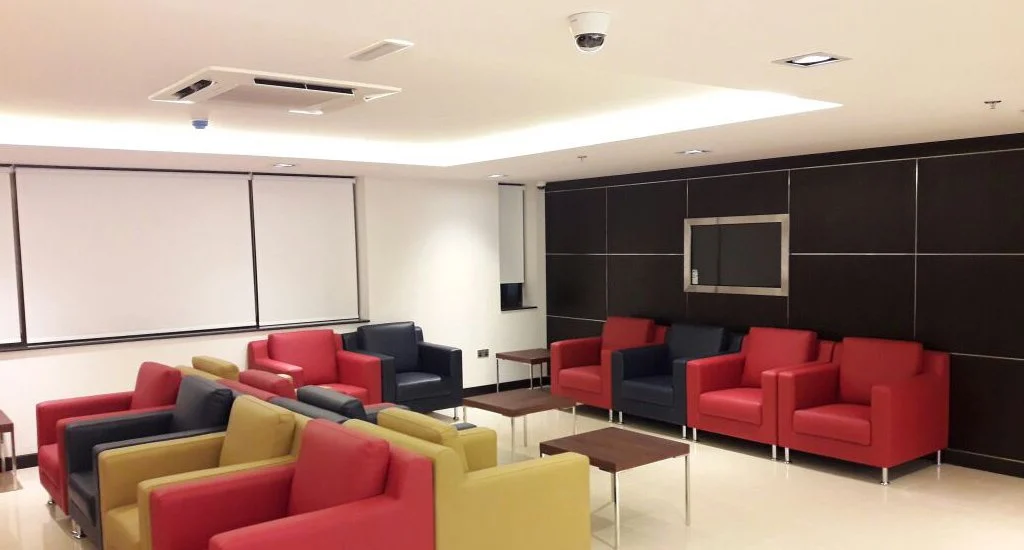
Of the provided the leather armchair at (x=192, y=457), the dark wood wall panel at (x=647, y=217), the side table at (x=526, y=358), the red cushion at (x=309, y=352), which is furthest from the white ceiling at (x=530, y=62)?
the side table at (x=526, y=358)

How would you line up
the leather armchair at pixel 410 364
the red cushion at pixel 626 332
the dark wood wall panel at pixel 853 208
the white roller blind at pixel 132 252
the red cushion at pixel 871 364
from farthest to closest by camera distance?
the red cushion at pixel 626 332 < the leather armchair at pixel 410 364 < the white roller blind at pixel 132 252 < the dark wood wall panel at pixel 853 208 < the red cushion at pixel 871 364

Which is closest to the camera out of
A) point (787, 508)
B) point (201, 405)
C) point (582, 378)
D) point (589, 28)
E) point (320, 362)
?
point (589, 28)

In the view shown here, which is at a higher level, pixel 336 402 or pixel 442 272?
pixel 442 272

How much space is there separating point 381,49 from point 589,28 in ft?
3.21

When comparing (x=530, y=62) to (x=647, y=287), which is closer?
(x=530, y=62)

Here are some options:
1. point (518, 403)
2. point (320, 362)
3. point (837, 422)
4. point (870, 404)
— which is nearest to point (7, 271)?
point (320, 362)

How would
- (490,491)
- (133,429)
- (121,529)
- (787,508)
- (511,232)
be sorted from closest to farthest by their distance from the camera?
(490,491), (121,529), (133,429), (787,508), (511,232)

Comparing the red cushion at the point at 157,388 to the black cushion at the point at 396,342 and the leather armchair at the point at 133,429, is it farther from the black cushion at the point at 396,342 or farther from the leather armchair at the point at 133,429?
the black cushion at the point at 396,342

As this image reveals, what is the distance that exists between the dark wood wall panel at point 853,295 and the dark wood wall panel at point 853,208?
0.12m

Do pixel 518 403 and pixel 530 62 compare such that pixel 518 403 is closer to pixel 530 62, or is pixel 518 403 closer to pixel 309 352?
pixel 309 352

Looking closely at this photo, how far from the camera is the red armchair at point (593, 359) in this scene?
24.2 ft

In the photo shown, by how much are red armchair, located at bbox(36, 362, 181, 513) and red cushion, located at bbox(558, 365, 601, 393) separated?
380 centimetres

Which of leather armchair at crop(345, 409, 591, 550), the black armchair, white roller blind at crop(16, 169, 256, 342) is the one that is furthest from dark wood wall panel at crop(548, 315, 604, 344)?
leather armchair at crop(345, 409, 591, 550)

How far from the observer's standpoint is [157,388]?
509 cm
